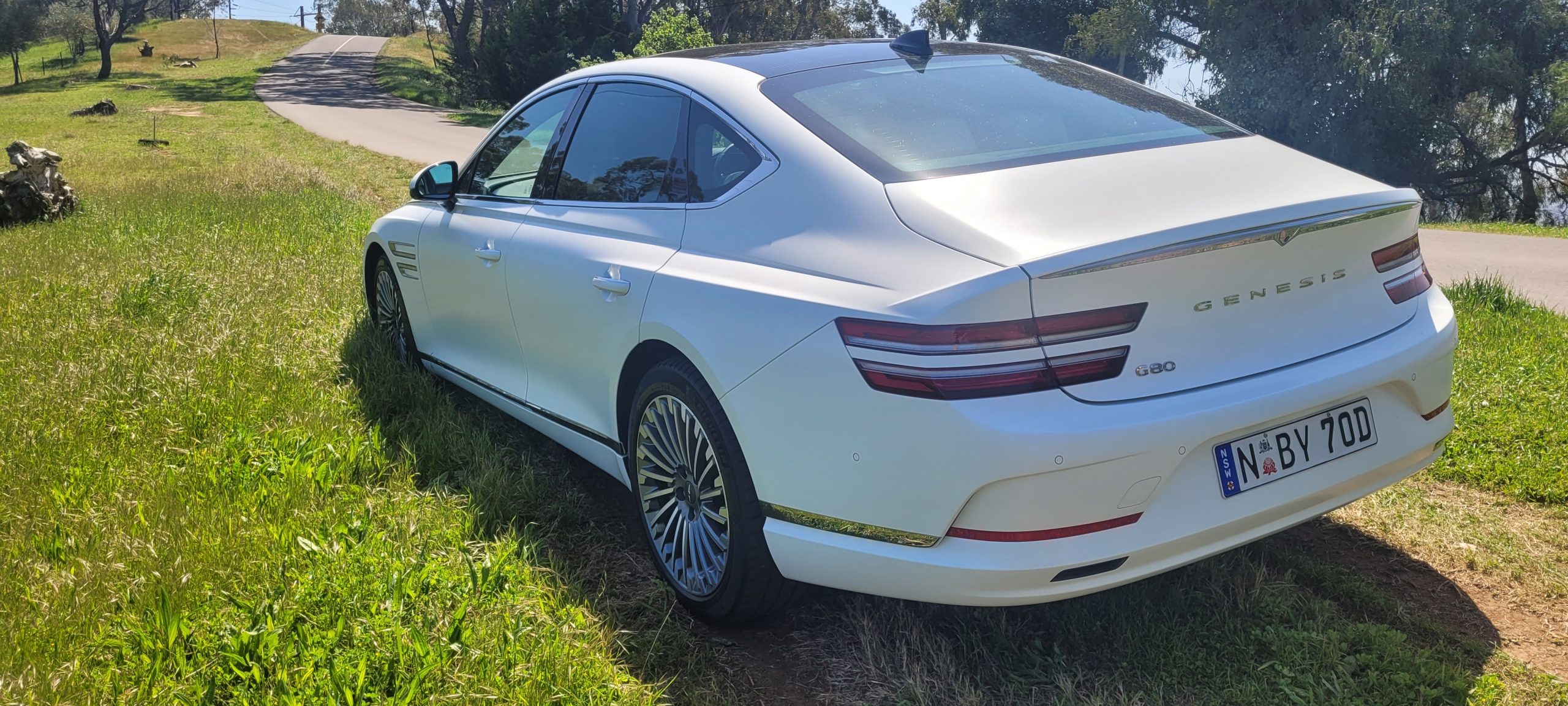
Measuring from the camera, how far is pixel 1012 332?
242 cm

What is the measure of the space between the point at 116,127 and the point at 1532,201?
3676 centimetres

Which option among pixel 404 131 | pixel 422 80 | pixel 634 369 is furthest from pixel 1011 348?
pixel 422 80

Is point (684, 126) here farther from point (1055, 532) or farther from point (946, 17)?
point (946, 17)

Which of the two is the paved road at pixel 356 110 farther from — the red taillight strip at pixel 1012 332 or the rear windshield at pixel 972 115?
the red taillight strip at pixel 1012 332

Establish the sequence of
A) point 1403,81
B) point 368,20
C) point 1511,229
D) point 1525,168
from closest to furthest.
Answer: point 1511,229 < point 1403,81 < point 1525,168 < point 368,20

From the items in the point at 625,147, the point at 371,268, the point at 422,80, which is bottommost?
the point at 371,268

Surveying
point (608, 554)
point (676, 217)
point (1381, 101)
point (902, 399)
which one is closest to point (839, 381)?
point (902, 399)

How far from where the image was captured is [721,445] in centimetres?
306

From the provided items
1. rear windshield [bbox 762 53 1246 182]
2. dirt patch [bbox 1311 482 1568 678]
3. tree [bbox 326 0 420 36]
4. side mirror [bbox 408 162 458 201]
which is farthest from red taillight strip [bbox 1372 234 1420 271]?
tree [bbox 326 0 420 36]

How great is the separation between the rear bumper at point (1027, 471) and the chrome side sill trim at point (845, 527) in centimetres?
1

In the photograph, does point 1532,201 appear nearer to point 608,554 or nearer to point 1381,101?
point 1381,101

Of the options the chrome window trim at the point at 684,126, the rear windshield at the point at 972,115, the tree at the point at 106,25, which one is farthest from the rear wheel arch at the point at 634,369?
the tree at the point at 106,25

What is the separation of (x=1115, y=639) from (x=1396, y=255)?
1.28m

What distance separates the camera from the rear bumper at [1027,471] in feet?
8.01
